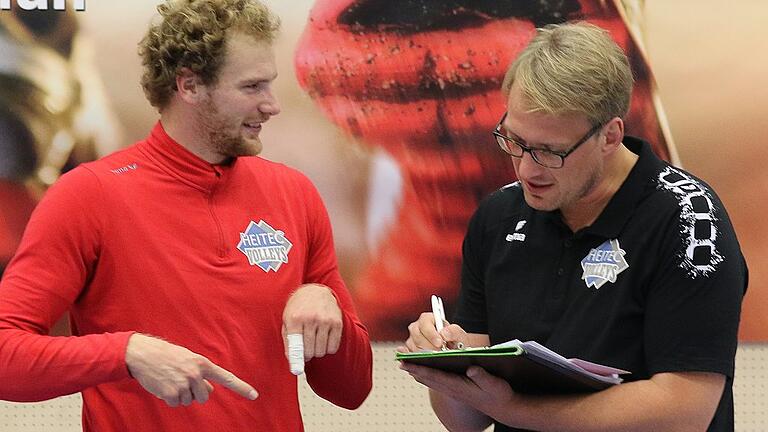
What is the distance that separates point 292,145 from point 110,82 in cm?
60

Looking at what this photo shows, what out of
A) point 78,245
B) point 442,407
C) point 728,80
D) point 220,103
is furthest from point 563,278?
point 728,80

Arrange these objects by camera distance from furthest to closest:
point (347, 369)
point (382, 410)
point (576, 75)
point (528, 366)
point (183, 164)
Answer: point (382, 410)
point (347, 369)
point (183, 164)
point (576, 75)
point (528, 366)

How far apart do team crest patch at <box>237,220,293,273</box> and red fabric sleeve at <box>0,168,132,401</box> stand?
0.97ft

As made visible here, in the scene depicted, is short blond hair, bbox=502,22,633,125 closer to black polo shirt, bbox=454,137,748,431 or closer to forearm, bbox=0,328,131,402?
black polo shirt, bbox=454,137,748,431

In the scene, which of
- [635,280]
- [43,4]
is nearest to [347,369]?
[635,280]

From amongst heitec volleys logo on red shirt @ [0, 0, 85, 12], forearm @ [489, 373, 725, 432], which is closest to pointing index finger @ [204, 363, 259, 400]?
forearm @ [489, 373, 725, 432]

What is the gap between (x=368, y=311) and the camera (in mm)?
3080

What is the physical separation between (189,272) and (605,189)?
2.68 ft

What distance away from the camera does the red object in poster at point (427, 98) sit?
2990 mm

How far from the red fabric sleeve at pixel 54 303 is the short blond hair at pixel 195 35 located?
0.28m

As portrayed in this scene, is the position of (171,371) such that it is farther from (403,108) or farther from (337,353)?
(403,108)

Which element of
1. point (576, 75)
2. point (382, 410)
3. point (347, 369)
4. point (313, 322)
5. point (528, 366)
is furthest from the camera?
point (382, 410)

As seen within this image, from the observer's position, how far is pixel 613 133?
5.79ft

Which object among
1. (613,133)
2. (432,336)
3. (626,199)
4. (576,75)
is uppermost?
(576,75)
